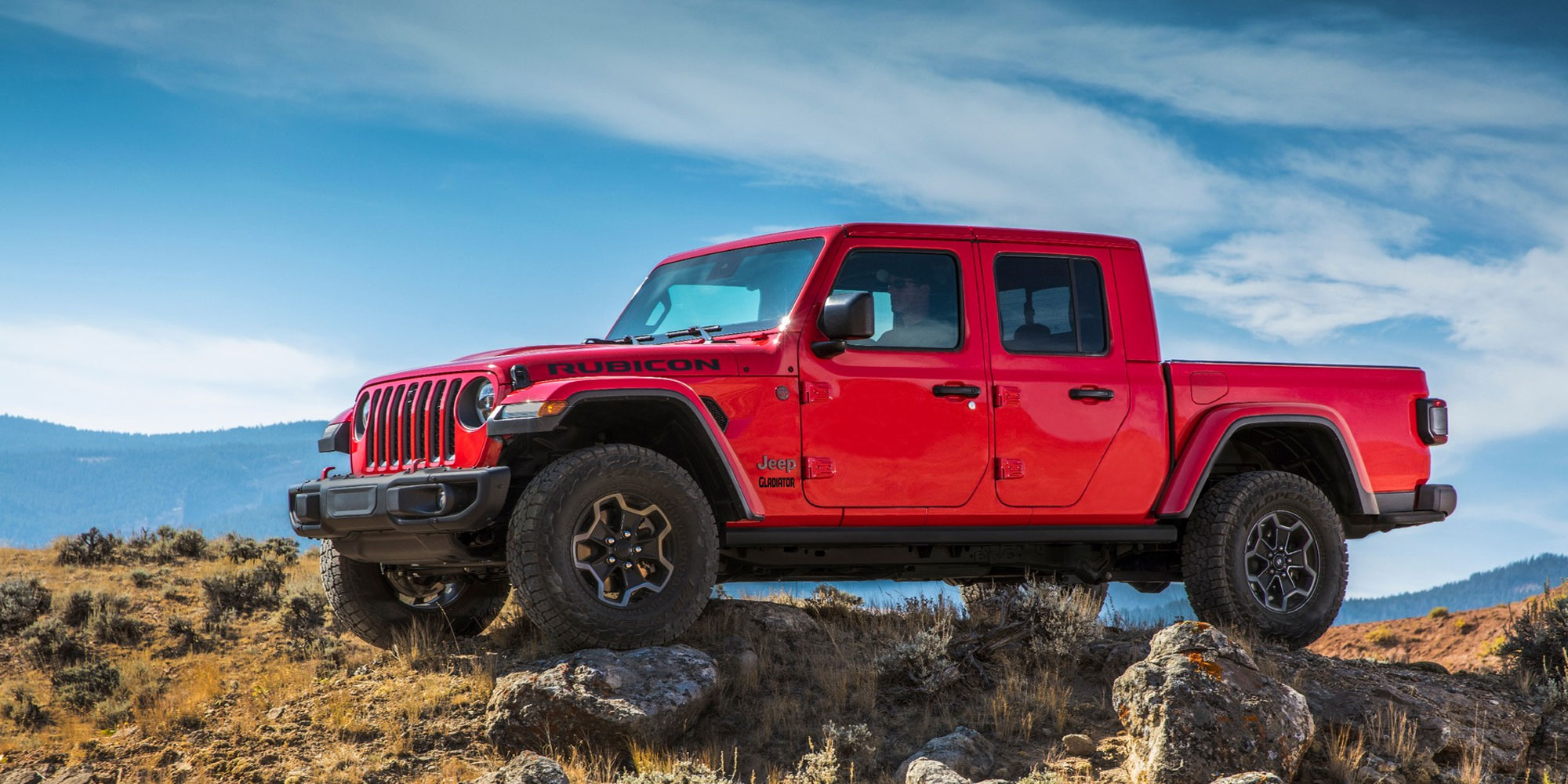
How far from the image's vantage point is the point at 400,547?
263 inches

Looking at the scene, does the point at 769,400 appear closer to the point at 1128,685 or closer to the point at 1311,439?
the point at 1128,685

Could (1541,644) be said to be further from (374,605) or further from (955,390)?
(374,605)

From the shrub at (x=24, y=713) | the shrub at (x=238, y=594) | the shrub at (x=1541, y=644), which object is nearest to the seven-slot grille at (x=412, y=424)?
the shrub at (x=24, y=713)

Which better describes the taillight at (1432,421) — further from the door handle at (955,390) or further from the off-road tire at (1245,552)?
the door handle at (955,390)

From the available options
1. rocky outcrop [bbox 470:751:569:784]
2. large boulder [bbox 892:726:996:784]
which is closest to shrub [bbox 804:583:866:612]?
large boulder [bbox 892:726:996:784]

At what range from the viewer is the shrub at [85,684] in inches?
383

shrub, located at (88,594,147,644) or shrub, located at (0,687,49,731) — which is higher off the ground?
shrub, located at (88,594,147,644)

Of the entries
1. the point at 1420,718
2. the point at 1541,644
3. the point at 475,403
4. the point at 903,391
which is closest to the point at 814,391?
the point at 903,391

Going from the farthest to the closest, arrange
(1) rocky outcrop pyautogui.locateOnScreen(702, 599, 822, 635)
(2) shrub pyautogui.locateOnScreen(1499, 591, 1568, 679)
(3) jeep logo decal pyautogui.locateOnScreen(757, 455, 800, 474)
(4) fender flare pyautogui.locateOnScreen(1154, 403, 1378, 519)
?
1. (2) shrub pyautogui.locateOnScreen(1499, 591, 1568, 679)
2. (4) fender flare pyautogui.locateOnScreen(1154, 403, 1378, 519)
3. (1) rocky outcrop pyautogui.locateOnScreen(702, 599, 822, 635)
4. (3) jeep logo decal pyautogui.locateOnScreen(757, 455, 800, 474)

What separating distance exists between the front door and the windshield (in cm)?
29

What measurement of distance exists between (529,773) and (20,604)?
906cm

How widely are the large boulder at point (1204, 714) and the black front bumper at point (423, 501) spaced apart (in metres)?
3.16

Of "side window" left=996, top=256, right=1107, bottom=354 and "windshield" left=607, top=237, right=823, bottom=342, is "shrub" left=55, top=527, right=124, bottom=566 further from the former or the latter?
"side window" left=996, top=256, right=1107, bottom=354

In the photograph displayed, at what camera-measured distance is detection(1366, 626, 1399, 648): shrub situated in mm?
15805
